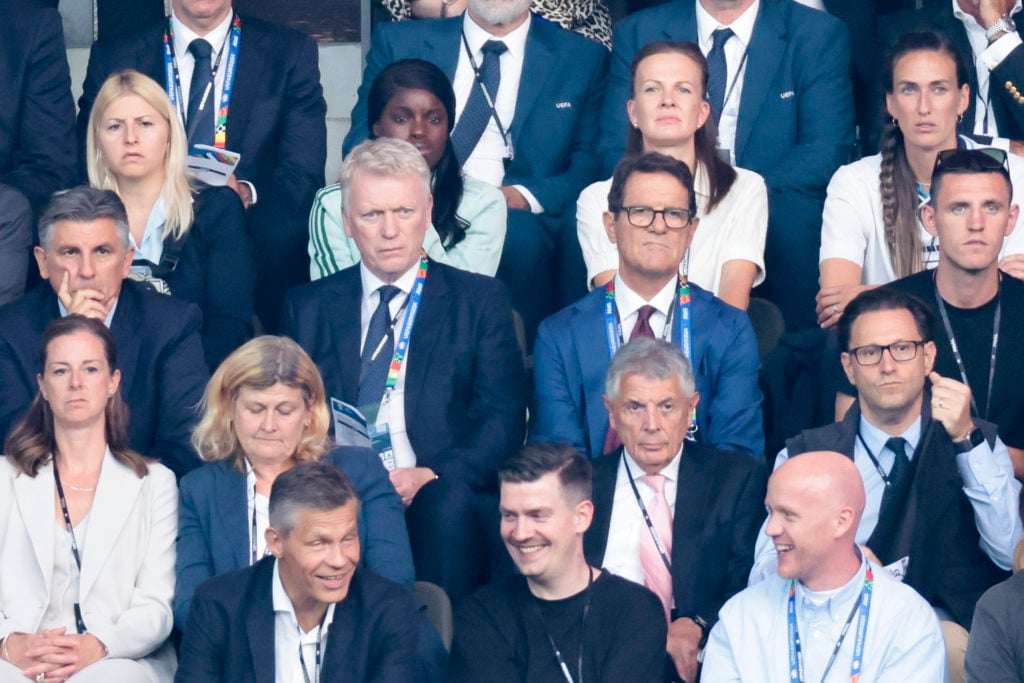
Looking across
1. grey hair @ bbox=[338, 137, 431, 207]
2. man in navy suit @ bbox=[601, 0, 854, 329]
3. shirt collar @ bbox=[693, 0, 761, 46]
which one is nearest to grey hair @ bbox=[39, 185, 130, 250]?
grey hair @ bbox=[338, 137, 431, 207]

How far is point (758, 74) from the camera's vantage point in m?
6.71

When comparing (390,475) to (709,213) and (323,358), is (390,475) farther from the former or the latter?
(709,213)

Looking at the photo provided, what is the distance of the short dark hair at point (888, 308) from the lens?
520cm

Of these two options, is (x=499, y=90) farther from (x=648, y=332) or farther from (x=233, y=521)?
(x=233, y=521)

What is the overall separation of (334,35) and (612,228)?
8.44ft

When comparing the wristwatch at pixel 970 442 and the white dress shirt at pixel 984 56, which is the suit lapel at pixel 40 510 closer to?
the wristwatch at pixel 970 442

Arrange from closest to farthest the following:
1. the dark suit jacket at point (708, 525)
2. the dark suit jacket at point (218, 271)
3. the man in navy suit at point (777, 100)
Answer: the dark suit jacket at point (708, 525)
the dark suit jacket at point (218, 271)
the man in navy suit at point (777, 100)

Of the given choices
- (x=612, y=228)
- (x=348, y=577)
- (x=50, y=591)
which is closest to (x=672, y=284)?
(x=612, y=228)

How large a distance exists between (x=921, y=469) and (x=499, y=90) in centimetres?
246

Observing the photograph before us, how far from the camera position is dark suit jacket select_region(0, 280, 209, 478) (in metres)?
5.45

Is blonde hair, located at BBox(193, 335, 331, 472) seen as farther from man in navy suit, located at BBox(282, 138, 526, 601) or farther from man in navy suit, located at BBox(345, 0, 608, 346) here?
man in navy suit, located at BBox(345, 0, 608, 346)

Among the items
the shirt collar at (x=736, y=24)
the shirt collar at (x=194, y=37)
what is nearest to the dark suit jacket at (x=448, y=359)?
the shirt collar at (x=194, y=37)

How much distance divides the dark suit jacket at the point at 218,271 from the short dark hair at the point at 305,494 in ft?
4.41

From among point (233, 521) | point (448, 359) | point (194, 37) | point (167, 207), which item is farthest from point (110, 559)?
point (194, 37)
